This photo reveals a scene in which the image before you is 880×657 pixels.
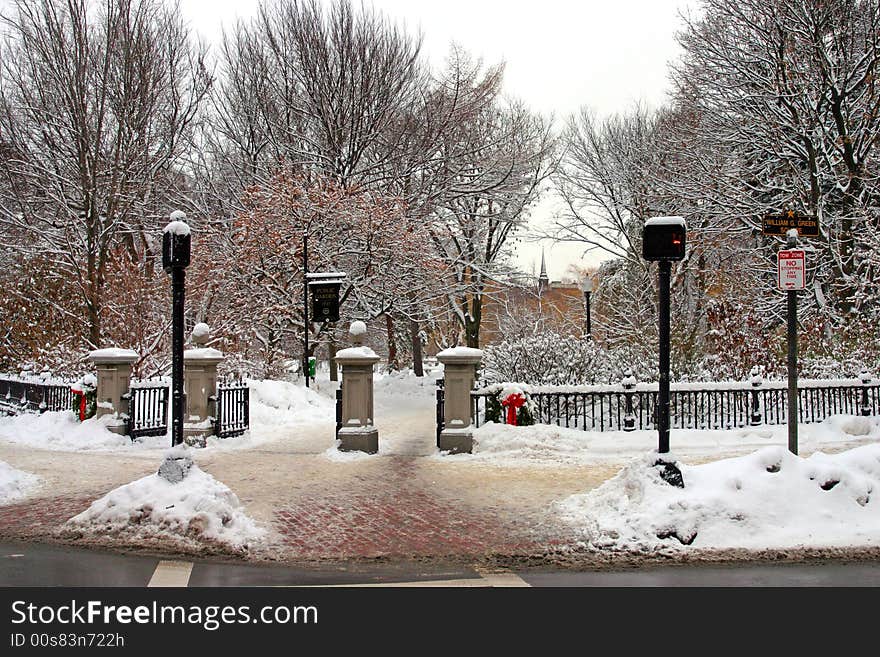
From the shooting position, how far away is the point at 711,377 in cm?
1670

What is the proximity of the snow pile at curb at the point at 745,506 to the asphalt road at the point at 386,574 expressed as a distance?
1.37ft

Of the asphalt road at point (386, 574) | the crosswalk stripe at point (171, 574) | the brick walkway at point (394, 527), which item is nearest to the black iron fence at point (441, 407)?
the brick walkway at point (394, 527)

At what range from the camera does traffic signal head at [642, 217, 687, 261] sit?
782cm

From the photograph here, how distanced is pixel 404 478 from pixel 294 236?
55.3ft

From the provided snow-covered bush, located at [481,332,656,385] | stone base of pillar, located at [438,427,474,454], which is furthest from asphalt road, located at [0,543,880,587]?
snow-covered bush, located at [481,332,656,385]

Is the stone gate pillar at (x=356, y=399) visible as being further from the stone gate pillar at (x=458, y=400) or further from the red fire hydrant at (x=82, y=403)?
the red fire hydrant at (x=82, y=403)

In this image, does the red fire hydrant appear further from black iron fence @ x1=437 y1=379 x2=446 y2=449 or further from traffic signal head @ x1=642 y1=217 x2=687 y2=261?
traffic signal head @ x1=642 y1=217 x2=687 y2=261

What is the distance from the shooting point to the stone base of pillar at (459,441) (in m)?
→ 11.8

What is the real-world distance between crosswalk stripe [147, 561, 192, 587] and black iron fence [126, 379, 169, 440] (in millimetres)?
8137

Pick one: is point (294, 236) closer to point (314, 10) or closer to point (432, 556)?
point (314, 10)

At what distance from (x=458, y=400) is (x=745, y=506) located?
18.3 feet

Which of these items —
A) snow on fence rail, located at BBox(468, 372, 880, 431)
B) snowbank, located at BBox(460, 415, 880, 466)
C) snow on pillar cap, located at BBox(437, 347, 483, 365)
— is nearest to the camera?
snowbank, located at BBox(460, 415, 880, 466)

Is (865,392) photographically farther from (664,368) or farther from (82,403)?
(82,403)

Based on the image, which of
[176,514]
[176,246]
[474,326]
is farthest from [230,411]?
[474,326]
